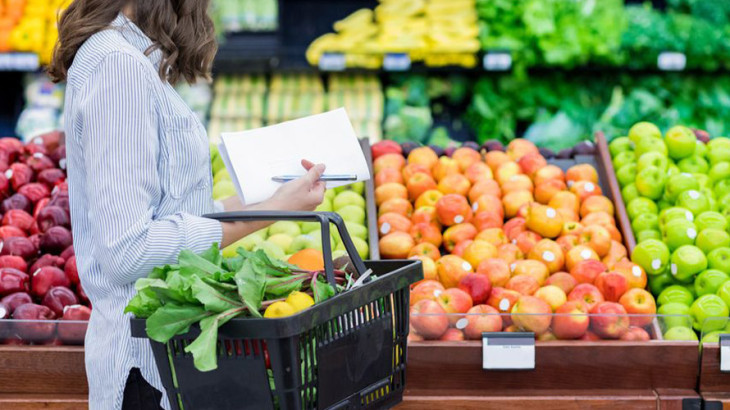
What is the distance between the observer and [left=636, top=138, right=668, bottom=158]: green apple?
3094 mm

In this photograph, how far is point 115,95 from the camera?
1.36m

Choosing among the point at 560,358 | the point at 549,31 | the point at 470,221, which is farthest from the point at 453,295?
the point at 549,31

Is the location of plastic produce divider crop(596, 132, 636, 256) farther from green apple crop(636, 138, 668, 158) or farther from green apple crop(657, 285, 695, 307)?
green apple crop(657, 285, 695, 307)

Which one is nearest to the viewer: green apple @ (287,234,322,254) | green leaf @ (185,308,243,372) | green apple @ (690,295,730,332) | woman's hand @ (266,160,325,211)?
green leaf @ (185,308,243,372)

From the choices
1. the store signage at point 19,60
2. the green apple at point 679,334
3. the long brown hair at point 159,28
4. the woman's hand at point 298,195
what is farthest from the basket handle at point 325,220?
the store signage at point 19,60

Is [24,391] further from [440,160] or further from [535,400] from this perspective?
[440,160]

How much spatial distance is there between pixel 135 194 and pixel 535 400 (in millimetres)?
1235

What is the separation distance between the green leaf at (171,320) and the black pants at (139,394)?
0.28 meters

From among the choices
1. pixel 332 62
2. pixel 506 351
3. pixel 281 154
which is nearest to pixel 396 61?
pixel 332 62

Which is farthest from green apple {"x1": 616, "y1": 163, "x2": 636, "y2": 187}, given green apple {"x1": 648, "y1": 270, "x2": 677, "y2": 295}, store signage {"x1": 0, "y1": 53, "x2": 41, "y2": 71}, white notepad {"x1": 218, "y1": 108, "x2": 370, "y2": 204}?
store signage {"x1": 0, "y1": 53, "x2": 41, "y2": 71}

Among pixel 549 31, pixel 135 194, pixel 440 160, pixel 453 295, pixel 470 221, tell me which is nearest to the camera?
pixel 135 194

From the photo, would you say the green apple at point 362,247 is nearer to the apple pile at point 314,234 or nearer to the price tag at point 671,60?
the apple pile at point 314,234

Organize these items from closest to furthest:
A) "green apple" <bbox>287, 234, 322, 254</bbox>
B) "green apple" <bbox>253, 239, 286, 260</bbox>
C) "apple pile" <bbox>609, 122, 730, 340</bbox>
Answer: "apple pile" <bbox>609, 122, 730, 340</bbox>, "green apple" <bbox>253, 239, 286, 260</bbox>, "green apple" <bbox>287, 234, 322, 254</bbox>

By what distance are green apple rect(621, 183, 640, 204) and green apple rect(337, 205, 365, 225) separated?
2.89ft
